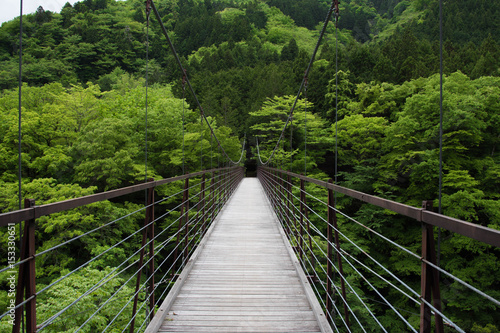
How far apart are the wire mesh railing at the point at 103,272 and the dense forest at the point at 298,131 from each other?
155 millimetres

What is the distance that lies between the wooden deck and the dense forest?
146 cm

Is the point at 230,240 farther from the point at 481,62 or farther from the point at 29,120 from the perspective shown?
the point at 481,62

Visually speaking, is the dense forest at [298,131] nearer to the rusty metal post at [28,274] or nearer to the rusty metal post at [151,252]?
the rusty metal post at [151,252]

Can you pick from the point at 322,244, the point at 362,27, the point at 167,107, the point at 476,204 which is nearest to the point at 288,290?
the point at 322,244

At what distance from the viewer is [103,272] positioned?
20.7 ft

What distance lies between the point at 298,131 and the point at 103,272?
44.9ft

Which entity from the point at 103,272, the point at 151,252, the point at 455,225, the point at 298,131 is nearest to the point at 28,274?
the point at 151,252

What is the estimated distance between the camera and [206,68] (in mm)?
35219

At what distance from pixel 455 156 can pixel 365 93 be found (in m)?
7.23

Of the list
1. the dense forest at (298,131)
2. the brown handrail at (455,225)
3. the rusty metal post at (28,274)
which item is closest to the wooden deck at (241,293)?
the rusty metal post at (28,274)

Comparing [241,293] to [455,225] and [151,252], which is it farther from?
[455,225]

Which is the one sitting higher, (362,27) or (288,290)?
(362,27)

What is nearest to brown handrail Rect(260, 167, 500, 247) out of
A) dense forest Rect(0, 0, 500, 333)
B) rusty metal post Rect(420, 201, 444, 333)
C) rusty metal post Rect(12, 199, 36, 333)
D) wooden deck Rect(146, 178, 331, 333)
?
rusty metal post Rect(420, 201, 444, 333)

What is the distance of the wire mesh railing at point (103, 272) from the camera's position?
0.98 metres
